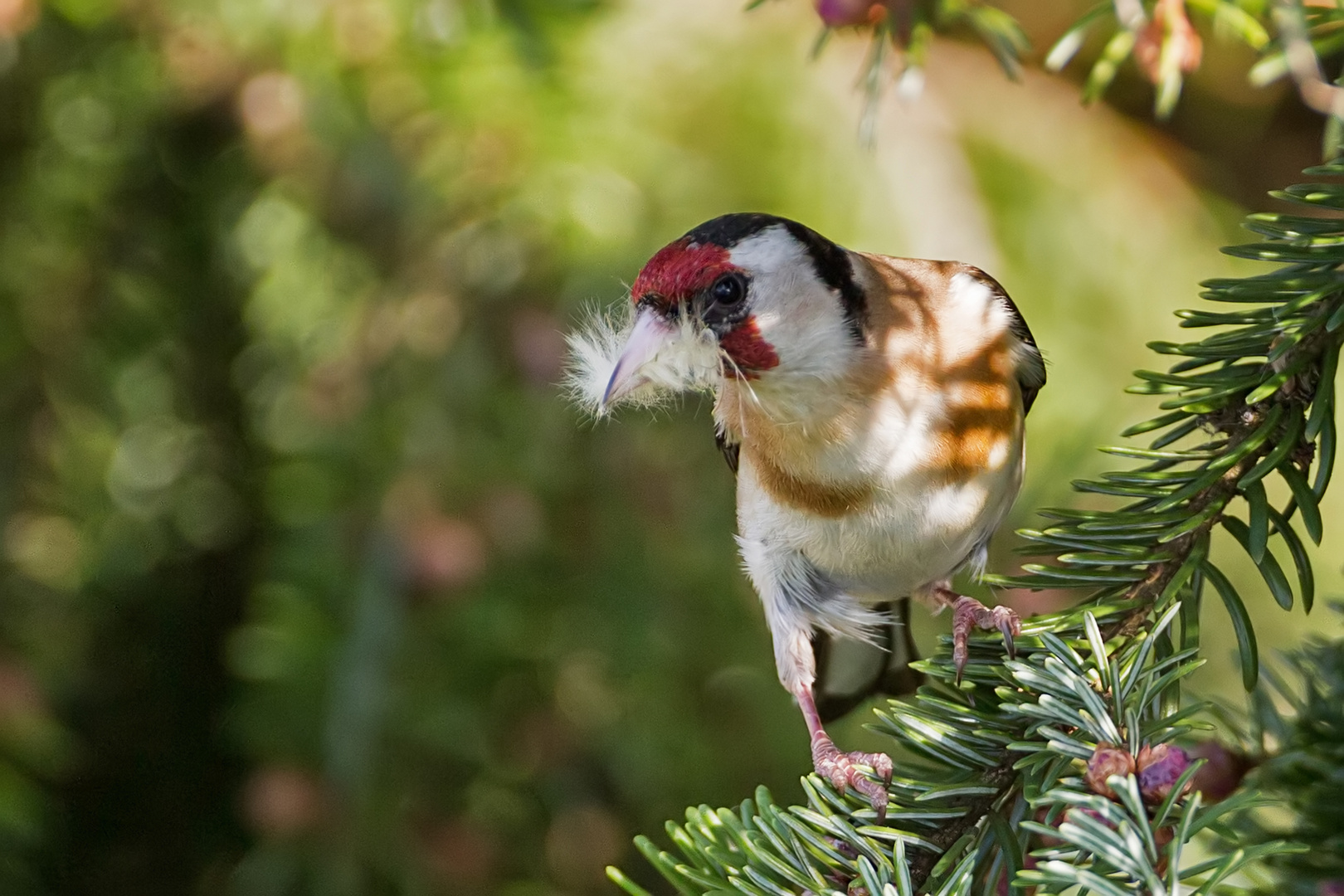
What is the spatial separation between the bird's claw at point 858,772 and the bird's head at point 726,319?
0.93ft

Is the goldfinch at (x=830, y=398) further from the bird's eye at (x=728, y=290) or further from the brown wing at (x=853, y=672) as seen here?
the brown wing at (x=853, y=672)

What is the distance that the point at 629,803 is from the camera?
4.32ft

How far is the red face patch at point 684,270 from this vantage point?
0.87 m

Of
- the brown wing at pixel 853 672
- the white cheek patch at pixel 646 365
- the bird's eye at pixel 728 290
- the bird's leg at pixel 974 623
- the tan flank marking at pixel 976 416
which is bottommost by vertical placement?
the brown wing at pixel 853 672

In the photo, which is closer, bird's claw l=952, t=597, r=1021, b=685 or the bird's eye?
bird's claw l=952, t=597, r=1021, b=685

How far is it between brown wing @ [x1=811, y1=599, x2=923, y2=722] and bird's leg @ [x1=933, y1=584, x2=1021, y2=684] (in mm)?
241

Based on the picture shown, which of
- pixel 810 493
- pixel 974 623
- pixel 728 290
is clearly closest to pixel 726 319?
pixel 728 290

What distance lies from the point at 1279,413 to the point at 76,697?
4.06 feet

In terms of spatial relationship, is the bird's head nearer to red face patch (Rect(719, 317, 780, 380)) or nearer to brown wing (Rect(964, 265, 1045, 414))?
red face patch (Rect(719, 317, 780, 380))

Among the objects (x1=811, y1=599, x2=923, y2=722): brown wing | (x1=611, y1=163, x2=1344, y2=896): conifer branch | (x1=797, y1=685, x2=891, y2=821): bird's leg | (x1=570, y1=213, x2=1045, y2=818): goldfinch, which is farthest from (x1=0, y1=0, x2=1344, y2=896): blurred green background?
(x1=611, y1=163, x2=1344, y2=896): conifer branch

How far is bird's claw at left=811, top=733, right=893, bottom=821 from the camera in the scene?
2.29ft

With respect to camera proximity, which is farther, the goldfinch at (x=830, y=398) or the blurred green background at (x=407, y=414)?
the blurred green background at (x=407, y=414)

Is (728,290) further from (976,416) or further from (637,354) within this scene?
(976,416)

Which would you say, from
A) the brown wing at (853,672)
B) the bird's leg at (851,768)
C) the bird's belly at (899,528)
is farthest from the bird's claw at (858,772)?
the brown wing at (853,672)
